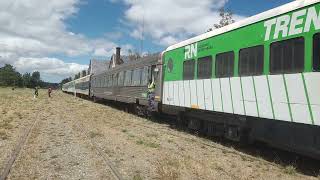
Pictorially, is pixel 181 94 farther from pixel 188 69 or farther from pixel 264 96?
pixel 264 96

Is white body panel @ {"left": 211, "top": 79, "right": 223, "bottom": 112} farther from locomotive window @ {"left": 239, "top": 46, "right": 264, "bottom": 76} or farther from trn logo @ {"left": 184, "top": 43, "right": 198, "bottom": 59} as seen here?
trn logo @ {"left": 184, "top": 43, "right": 198, "bottom": 59}

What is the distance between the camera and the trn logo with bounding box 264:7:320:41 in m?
8.33

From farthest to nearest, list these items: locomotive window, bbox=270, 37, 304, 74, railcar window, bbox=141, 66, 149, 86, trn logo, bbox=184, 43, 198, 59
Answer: railcar window, bbox=141, 66, 149, 86 < trn logo, bbox=184, 43, 198, 59 < locomotive window, bbox=270, 37, 304, 74

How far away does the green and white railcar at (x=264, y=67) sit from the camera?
840 cm

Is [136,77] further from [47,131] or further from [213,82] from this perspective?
[213,82]

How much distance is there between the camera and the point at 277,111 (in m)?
9.32

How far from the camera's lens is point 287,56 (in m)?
9.07

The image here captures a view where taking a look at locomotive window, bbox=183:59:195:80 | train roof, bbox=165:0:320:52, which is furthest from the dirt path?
train roof, bbox=165:0:320:52

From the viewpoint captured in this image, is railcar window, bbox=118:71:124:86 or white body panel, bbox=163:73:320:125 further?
railcar window, bbox=118:71:124:86

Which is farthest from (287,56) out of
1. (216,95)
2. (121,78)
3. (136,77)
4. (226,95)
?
(121,78)

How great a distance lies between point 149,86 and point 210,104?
24.6 feet

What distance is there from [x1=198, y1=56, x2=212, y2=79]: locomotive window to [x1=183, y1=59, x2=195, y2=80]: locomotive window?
623mm

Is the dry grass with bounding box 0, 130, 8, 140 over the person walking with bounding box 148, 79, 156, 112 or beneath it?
beneath

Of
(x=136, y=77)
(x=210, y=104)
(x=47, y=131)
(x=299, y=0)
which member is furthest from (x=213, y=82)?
(x=136, y=77)
